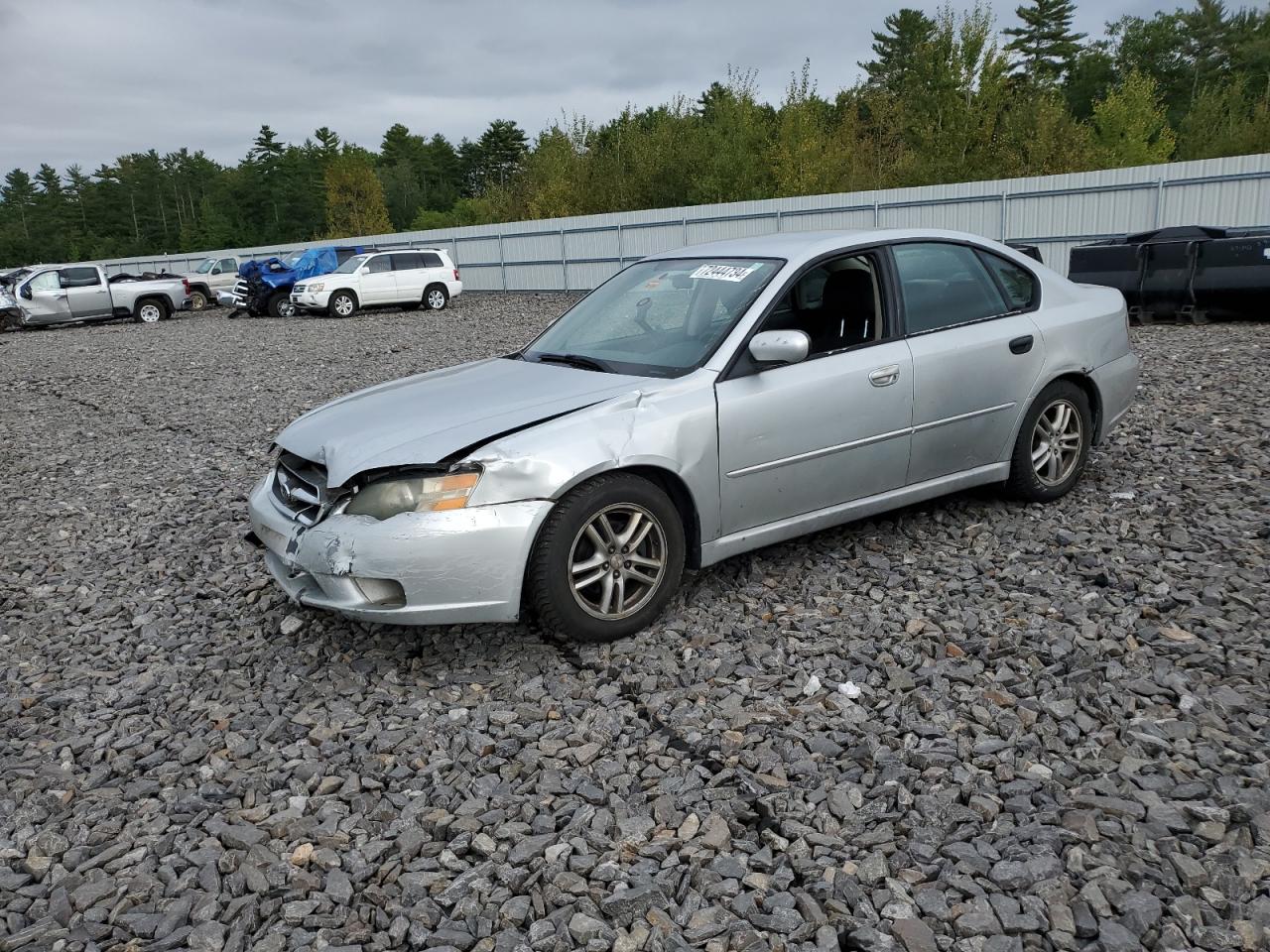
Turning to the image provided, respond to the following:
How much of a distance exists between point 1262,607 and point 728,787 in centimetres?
252

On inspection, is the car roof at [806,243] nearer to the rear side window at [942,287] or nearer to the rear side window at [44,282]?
the rear side window at [942,287]

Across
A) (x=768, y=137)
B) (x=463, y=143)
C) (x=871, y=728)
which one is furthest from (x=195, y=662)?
(x=463, y=143)

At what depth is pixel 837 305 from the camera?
15.5 feet

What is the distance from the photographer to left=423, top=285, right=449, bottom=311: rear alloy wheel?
2467 cm

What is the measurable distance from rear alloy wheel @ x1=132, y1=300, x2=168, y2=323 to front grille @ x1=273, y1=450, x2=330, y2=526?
78.4 ft

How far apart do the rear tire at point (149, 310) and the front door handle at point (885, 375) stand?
25040mm

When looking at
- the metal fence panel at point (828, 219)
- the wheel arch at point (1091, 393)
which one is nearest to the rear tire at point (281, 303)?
the metal fence panel at point (828, 219)

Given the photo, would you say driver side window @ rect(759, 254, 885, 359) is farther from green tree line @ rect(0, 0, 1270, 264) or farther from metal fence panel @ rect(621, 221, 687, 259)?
green tree line @ rect(0, 0, 1270, 264)

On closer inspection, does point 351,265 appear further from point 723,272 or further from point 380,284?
point 723,272

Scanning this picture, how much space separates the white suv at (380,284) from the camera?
76.2ft

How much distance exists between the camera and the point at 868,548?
4.94m

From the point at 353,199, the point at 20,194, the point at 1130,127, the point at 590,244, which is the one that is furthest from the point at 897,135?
the point at 20,194

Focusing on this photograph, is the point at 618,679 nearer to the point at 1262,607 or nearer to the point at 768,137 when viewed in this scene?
the point at 1262,607

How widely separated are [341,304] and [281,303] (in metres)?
2.19
